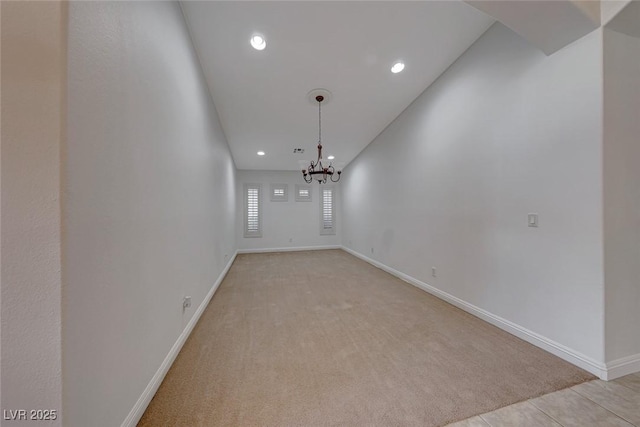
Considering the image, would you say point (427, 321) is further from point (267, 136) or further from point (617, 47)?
point (267, 136)

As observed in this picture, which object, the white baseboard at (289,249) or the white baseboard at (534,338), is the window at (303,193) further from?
the white baseboard at (534,338)

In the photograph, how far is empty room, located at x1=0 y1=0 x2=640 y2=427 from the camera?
2.49ft

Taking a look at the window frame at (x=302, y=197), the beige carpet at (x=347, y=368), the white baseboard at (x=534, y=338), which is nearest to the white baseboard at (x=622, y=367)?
Answer: the white baseboard at (x=534, y=338)

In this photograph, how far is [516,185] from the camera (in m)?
2.10

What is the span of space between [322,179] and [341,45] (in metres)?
1.77

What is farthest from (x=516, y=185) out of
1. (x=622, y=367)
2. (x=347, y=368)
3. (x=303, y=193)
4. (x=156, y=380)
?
(x=303, y=193)

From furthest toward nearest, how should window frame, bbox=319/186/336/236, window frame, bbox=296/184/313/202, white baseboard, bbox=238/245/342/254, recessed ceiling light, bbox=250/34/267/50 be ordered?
window frame, bbox=319/186/336/236
window frame, bbox=296/184/313/202
white baseboard, bbox=238/245/342/254
recessed ceiling light, bbox=250/34/267/50

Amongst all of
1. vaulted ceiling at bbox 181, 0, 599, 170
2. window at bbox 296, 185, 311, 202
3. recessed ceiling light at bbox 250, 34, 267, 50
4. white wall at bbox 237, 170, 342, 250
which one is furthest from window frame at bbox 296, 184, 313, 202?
recessed ceiling light at bbox 250, 34, 267, 50

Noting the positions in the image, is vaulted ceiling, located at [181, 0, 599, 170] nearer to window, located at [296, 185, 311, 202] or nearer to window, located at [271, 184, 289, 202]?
window, located at [271, 184, 289, 202]

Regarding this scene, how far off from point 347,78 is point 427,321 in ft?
10.6

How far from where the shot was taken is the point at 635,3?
1448 mm

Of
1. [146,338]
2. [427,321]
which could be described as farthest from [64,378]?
[427,321]

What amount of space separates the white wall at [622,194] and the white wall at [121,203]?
310 centimetres

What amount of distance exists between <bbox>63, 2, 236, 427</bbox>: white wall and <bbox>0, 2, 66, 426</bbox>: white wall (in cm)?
4
